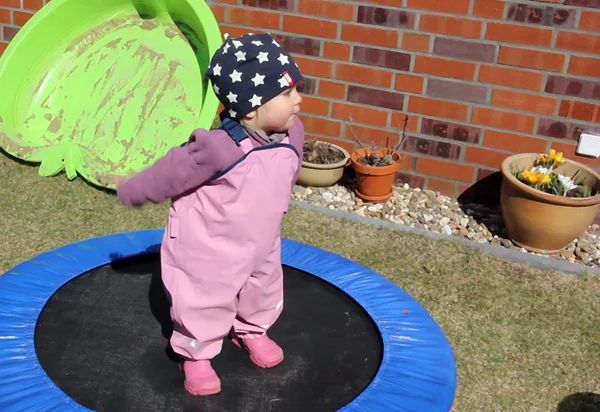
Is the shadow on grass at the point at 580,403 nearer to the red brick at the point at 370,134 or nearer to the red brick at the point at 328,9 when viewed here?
the red brick at the point at 370,134

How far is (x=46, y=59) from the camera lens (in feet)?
14.2

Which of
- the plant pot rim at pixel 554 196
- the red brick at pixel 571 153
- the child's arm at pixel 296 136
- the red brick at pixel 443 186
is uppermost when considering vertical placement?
the child's arm at pixel 296 136

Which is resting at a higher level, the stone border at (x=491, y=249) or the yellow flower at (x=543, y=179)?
the yellow flower at (x=543, y=179)

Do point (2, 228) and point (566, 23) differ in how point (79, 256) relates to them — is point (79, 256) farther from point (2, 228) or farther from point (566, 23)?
point (566, 23)

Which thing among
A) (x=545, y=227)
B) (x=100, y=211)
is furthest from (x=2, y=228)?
(x=545, y=227)

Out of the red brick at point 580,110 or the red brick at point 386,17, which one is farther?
the red brick at point 386,17

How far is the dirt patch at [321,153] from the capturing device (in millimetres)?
3998

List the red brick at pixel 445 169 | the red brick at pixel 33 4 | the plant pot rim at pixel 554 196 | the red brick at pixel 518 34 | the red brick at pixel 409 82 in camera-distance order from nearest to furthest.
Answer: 1. the plant pot rim at pixel 554 196
2. the red brick at pixel 518 34
3. the red brick at pixel 409 82
4. the red brick at pixel 445 169
5. the red brick at pixel 33 4

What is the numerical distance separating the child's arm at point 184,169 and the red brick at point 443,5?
7.11ft

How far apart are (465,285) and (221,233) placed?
1.63 m

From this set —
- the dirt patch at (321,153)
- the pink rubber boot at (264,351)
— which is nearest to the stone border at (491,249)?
the dirt patch at (321,153)

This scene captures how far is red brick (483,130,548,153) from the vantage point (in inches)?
148

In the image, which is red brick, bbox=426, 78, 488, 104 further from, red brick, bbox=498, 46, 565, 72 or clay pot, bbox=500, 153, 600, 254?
clay pot, bbox=500, 153, 600, 254

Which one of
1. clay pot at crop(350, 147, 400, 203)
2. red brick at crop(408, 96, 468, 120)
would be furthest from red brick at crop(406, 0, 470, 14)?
clay pot at crop(350, 147, 400, 203)
